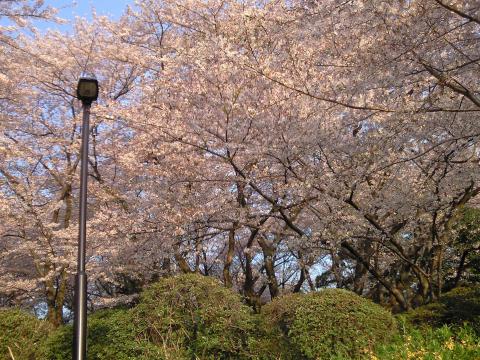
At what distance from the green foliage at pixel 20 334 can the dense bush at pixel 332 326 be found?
3708 millimetres

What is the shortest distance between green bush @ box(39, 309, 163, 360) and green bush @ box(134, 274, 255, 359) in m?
0.17

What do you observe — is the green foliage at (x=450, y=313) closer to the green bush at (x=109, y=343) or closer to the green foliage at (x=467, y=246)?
the green foliage at (x=467, y=246)

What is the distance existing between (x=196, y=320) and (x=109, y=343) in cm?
128

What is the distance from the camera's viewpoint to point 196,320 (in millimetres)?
6250

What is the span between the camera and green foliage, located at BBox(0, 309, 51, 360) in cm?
703

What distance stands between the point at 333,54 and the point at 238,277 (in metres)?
12.0

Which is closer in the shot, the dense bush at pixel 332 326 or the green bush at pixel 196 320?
the dense bush at pixel 332 326

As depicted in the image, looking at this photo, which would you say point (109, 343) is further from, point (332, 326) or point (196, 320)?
point (332, 326)

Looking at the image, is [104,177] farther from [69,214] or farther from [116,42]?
[116,42]

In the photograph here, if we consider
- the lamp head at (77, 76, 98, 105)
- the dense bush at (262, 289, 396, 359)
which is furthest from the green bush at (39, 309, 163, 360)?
the lamp head at (77, 76, 98, 105)

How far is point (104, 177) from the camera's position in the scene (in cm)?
1380

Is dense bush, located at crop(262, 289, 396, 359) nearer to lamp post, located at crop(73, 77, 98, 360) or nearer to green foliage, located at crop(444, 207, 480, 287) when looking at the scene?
lamp post, located at crop(73, 77, 98, 360)

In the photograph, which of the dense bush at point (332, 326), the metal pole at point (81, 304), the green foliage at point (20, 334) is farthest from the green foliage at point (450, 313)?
the green foliage at point (20, 334)

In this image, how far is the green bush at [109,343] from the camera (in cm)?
618
